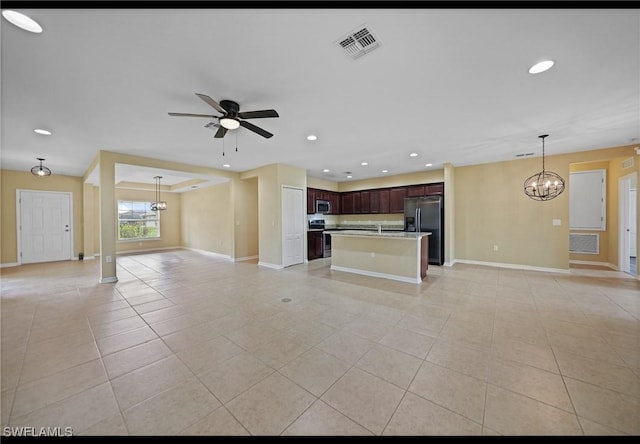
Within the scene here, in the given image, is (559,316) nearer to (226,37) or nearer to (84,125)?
(226,37)

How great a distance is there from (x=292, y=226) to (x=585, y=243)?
772 cm

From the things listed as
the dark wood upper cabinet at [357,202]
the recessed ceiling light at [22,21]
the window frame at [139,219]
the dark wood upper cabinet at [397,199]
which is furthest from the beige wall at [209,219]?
the recessed ceiling light at [22,21]

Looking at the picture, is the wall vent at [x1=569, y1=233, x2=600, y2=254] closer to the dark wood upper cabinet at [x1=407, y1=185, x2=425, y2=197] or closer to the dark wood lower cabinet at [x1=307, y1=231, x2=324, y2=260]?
the dark wood upper cabinet at [x1=407, y1=185, x2=425, y2=197]

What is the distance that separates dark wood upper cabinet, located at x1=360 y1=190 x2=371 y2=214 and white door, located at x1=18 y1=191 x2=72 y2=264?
9.52 metres

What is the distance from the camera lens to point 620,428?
1429mm

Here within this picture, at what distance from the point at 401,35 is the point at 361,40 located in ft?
0.98

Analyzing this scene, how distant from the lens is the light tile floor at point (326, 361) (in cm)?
152

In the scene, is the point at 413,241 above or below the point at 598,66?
below

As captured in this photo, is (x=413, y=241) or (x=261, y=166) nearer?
(x=413, y=241)

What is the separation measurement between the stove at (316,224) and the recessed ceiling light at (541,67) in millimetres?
6120

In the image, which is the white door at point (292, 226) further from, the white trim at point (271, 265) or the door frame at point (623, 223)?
the door frame at point (623, 223)

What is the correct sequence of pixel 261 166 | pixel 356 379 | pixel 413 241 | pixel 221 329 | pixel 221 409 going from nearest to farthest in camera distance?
pixel 221 409 < pixel 356 379 < pixel 221 329 < pixel 413 241 < pixel 261 166

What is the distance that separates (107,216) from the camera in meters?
4.71
